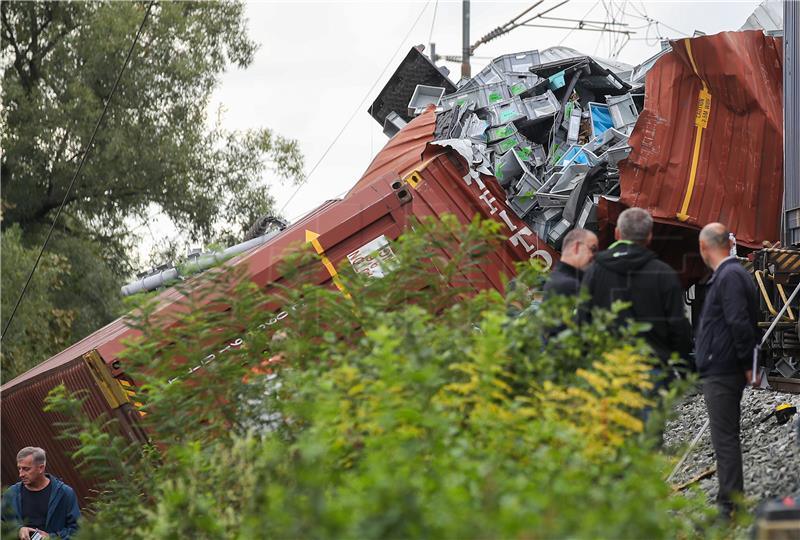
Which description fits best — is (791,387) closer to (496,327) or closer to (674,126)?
(674,126)

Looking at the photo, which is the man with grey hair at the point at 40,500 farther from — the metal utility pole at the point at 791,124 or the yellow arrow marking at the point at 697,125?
the metal utility pole at the point at 791,124

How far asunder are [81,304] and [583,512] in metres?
20.1

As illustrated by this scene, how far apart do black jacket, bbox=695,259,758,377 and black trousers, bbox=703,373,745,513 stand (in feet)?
0.20

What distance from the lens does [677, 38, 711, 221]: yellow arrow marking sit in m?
11.1

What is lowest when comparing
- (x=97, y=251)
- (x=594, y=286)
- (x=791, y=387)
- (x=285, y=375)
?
(x=791, y=387)

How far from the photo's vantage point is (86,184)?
22328mm

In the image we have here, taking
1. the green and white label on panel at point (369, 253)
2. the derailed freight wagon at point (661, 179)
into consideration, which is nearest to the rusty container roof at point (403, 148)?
the derailed freight wagon at point (661, 179)

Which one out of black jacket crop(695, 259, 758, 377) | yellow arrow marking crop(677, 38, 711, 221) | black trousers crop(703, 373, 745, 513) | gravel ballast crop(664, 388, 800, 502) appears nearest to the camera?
black jacket crop(695, 259, 758, 377)

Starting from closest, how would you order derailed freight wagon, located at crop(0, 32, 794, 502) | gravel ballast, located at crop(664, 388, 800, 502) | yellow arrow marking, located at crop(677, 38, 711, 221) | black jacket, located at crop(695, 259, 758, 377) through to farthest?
black jacket, located at crop(695, 259, 758, 377) → gravel ballast, located at crop(664, 388, 800, 502) → derailed freight wagon, located at crop(0, 32, 794, 502) → yellow arrow marking, located at crop(677, 38, 711, 221)

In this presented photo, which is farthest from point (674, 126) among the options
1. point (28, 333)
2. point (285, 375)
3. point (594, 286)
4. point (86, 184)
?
point (86, 184)

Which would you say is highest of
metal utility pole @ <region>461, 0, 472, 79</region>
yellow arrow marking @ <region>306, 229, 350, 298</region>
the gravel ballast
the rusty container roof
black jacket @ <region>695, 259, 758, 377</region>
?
metal utility pole @ <region>461, 0, 472, 79</region>

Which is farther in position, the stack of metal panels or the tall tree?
the tall tree

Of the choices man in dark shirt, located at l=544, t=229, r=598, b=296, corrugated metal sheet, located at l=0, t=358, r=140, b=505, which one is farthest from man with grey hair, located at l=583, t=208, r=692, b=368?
corrugated metal sheet, located at l=0, t=358, r=140, b=505

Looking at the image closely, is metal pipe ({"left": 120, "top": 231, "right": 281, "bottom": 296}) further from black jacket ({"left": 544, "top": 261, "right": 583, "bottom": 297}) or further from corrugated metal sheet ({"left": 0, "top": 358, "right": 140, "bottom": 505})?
black jacket ({"left": 544, "top": 261, "right": 583, "bottom": 297})
